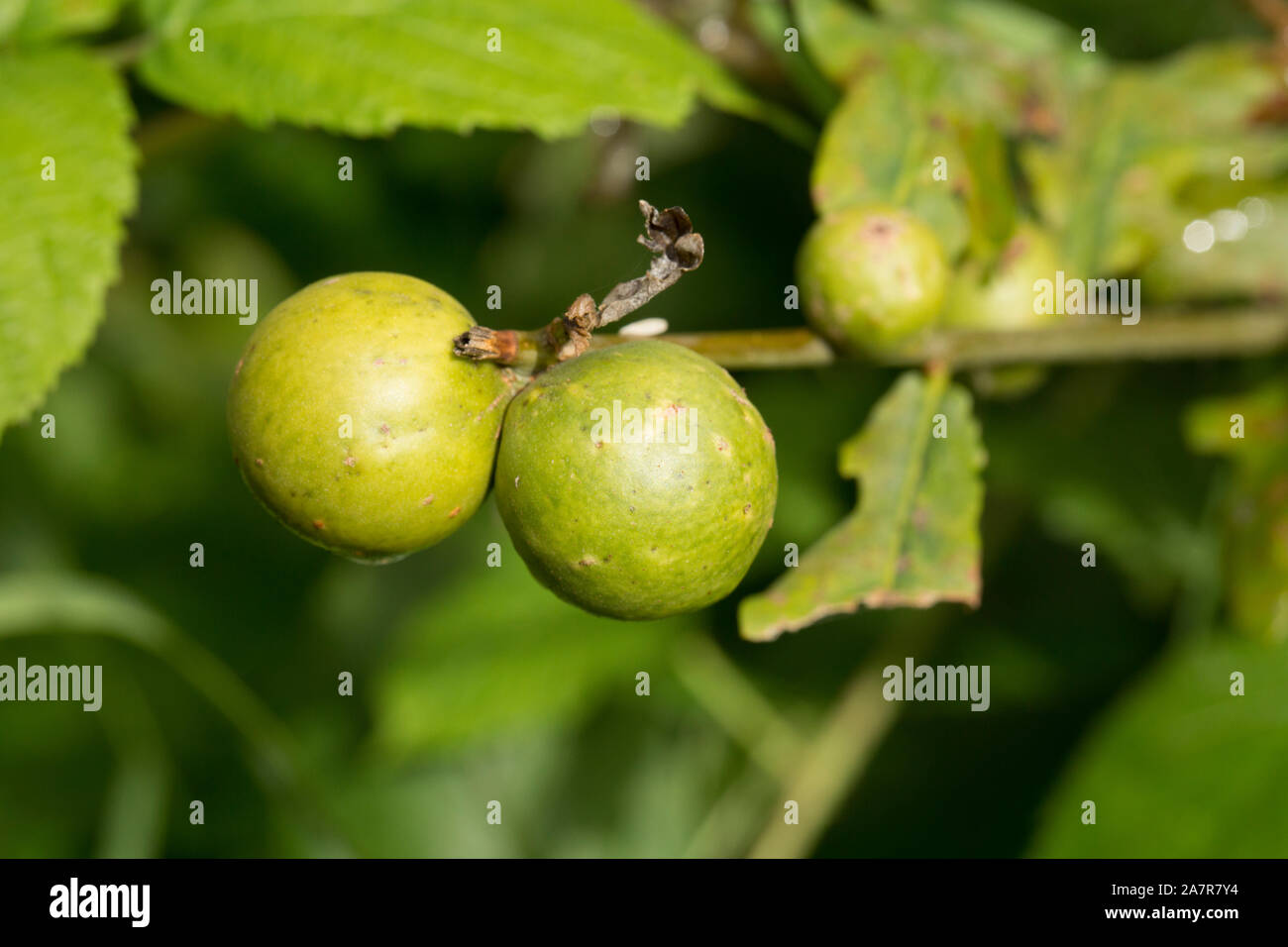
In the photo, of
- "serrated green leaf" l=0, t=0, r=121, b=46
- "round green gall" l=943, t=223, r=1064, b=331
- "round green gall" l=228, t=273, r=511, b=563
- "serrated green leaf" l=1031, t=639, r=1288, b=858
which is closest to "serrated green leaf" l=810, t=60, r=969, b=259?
"round green gall" l=943, t=223, r=1064, b=331

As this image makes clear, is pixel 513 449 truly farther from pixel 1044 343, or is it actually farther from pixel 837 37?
pixel 837 37

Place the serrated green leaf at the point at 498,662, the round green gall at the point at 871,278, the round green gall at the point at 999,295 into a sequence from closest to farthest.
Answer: the round green gall at the point at 871,278
the round green gall at the point at 999,295
the serrated green leaf at the point at 498,662

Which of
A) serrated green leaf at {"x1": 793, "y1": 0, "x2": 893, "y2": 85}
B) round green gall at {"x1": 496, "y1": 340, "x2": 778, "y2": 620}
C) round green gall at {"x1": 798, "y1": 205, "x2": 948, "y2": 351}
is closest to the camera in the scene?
round green gall at {"x1": 496, "y1": 340, "x2": 778, "y2": 620}

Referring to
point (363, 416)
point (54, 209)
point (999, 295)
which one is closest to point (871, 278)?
point (999, 295)

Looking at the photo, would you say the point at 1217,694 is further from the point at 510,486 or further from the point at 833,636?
the point at 510,486

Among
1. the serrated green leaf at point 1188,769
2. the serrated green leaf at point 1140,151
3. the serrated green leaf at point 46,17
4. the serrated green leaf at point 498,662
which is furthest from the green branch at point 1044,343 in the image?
the serrated green leaf at point 46,17

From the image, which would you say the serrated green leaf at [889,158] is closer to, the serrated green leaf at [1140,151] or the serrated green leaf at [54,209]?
the serrated green leaf at [1140,151]

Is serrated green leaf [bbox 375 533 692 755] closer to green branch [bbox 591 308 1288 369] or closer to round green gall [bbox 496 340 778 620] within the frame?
green branch [bbox 591 308 1288 369]
